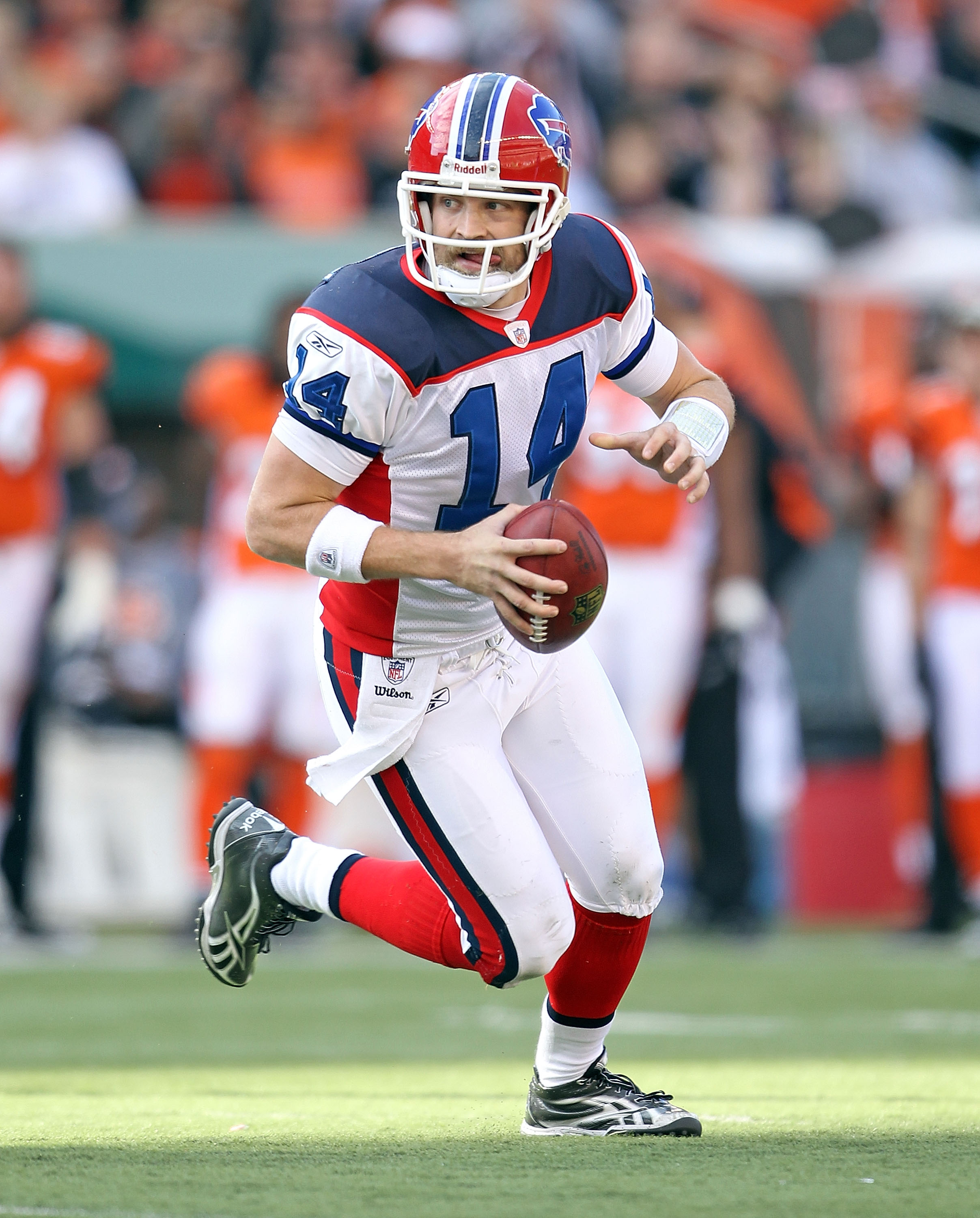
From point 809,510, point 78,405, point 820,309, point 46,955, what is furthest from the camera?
point 820,309

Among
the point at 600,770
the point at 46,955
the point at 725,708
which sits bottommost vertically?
the point at 46,955

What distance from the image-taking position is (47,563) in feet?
24.0

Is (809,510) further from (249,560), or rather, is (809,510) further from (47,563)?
(47,563)

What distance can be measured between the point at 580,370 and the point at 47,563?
161 inches

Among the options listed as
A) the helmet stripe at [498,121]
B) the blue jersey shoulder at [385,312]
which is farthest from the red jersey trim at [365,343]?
the helmet stripe at [498,121]

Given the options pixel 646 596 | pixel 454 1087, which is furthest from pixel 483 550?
pixel 646 596

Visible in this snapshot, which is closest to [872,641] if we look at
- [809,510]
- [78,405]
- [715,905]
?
[809,510]

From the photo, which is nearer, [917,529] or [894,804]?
[917,529]

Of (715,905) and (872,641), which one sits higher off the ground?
(872,641)

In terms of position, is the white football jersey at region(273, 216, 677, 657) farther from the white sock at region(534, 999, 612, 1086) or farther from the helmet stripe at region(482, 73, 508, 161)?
the white sock at region(534, 999, 612, 1086)

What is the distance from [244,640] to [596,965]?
369 centimetres

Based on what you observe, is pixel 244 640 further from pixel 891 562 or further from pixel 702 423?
pixel 702 423

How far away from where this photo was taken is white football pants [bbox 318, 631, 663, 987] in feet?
11.5

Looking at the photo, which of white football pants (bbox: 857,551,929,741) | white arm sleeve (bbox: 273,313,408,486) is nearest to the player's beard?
white arm sleeve (bbox: 273,313,408,486)
